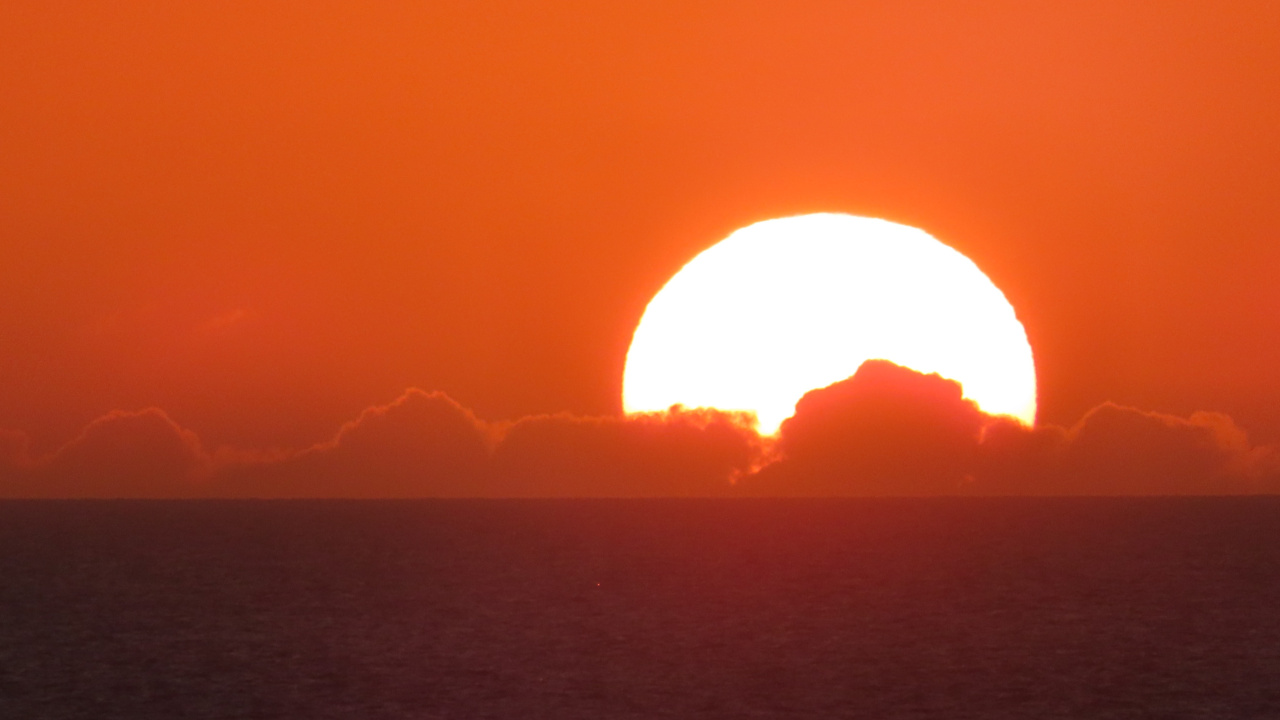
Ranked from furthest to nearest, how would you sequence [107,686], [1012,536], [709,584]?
[1012,536] < [709,584] < [107,686]

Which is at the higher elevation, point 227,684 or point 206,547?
point 206,547

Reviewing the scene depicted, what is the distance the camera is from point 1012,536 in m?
192

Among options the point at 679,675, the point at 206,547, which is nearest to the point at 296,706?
the point at 679,675

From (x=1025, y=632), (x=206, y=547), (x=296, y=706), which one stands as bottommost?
(x=296, y=706)

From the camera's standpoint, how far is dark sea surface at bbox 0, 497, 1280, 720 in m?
55.9

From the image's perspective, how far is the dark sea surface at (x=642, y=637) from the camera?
184 ft

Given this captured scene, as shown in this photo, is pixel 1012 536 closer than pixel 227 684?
No

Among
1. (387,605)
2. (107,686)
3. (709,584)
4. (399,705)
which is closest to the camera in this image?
(399,705)

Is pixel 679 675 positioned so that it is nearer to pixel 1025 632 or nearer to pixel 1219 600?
pixel 1025 632

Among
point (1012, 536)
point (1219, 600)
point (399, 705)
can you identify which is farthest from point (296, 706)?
point (1012, 536)

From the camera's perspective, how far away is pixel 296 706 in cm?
5484

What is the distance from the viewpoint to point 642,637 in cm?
7581

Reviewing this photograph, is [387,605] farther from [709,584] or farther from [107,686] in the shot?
[107,686]

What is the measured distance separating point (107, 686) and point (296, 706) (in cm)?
1004
